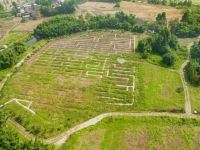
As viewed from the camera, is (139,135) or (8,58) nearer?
(139,135)

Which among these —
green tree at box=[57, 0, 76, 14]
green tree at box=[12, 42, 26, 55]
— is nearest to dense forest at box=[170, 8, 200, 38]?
green tree at box=[57, 0, 76, 14]

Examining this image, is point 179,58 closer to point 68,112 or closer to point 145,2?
point 68,112

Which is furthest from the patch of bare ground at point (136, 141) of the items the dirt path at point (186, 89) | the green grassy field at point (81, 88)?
the dirt path at point (186, 89)

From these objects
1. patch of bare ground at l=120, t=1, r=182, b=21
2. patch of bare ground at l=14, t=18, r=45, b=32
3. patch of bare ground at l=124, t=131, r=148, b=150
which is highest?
patch of bare ground at l=120, t=1, r=182, b=21

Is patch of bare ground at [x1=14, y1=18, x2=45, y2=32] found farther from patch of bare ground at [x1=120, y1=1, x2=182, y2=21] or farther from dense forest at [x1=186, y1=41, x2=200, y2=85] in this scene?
dense forest at [x1=186, y1=41, x2=200, y2=85]

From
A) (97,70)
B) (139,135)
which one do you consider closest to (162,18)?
(97,70)

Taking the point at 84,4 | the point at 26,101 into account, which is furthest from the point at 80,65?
the point at 84,4

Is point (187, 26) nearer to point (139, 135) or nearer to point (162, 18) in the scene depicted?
point (162, 18)
